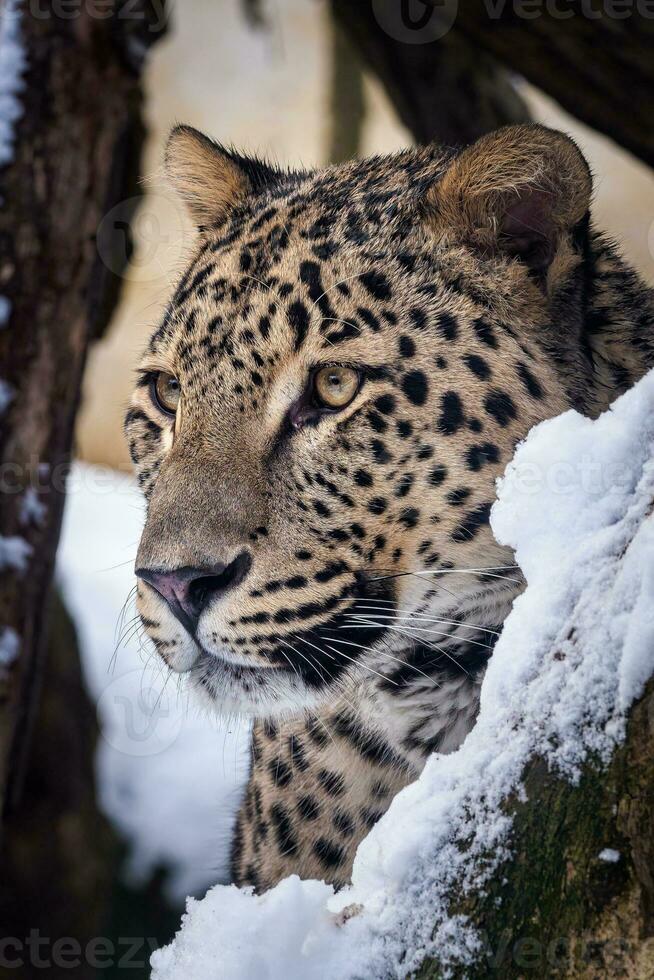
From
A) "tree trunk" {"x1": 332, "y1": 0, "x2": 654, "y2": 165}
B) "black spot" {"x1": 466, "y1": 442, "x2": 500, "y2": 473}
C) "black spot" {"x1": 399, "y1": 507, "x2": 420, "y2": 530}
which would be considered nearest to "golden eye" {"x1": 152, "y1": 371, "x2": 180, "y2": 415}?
"black spot" {"x1": 399, "y1": 507, "x2": 420, "y2": 530}

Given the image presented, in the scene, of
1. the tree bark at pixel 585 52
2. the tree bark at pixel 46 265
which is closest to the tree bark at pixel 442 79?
the tree bark at pixel 585 52

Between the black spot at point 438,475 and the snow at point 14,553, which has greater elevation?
the black spot at point 438,475

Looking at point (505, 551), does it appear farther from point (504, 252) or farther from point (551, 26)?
point (551, 26)

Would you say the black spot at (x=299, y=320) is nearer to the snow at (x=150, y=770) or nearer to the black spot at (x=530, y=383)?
the black spot at (x=530, y=383)

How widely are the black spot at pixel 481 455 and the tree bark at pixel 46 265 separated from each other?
259 cm

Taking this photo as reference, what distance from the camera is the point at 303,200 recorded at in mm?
3543

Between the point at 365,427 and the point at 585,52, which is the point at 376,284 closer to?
the point at 365,427

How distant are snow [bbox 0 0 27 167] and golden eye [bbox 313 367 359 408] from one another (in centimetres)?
251

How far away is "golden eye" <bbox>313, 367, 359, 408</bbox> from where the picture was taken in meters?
3.04

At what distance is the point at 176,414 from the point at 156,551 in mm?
679

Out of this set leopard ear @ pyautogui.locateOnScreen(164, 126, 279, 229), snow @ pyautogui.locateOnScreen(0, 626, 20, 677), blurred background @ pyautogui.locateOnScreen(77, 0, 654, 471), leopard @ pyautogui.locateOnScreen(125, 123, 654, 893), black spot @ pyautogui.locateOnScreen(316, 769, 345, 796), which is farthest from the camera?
blurred background @ pyautogui.locateOnScreen(77, 0, 654, 471)

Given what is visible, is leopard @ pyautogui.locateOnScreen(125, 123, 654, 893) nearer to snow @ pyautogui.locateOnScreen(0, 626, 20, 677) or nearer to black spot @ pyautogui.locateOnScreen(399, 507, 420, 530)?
black spot @ pyautogui.locateOnScreen(399, 507, 420, 530)

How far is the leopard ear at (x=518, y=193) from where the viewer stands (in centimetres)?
294

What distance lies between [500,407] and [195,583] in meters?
0.89
